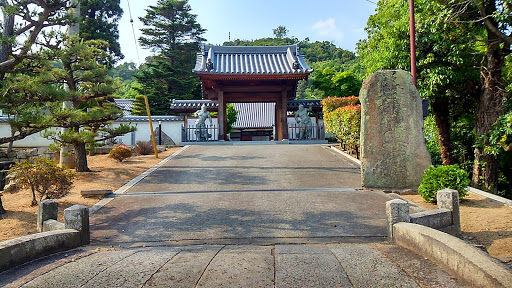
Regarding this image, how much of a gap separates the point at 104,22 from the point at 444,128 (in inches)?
1006

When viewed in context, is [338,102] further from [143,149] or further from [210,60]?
[143,149]

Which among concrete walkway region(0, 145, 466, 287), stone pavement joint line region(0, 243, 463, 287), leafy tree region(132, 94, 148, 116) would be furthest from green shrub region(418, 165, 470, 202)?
leafy tree region(132, 94, 148, 116)

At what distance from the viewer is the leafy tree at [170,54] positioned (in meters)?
28.8

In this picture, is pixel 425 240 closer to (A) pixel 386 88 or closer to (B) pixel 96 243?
(B) pixel 96 243

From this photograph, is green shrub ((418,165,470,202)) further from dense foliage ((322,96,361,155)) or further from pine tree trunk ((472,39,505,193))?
dense foliage ((322,96,361,155))

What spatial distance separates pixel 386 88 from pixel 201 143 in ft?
38.1

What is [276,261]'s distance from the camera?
12.2 ft

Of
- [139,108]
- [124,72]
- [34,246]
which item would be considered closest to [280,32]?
[124,72]

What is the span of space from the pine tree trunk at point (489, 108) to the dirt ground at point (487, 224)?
2.82 m

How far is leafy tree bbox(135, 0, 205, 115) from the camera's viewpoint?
94.5ft

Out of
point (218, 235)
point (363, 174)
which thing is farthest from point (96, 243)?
point (363, 174)

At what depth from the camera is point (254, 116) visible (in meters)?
32.3

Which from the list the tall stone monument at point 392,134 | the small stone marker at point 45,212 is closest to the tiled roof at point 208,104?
the tall stone monument at point 392,134

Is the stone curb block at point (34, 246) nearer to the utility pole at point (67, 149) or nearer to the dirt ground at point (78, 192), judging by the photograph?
the dirt ground at point (78, 192)
